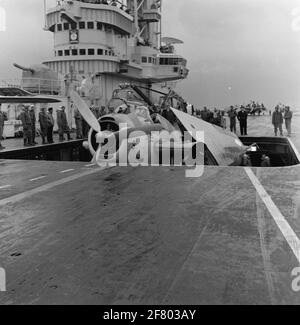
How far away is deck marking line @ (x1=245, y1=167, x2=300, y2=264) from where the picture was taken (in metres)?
4.57

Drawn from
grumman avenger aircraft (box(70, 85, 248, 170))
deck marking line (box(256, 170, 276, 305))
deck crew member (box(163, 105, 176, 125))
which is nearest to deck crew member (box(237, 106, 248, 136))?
deck crew member (box(163, 105, 176, 125))

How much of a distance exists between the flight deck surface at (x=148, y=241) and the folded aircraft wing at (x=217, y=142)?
4683mm

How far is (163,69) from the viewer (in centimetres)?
5409

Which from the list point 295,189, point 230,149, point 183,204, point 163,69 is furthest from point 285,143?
point 163,69

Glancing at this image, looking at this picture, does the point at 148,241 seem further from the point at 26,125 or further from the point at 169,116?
the point at 169,116

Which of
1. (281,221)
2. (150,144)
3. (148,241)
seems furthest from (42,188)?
(150,144)

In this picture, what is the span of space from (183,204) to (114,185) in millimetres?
2301

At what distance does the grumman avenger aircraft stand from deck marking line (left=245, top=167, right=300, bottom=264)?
4446 millimetres

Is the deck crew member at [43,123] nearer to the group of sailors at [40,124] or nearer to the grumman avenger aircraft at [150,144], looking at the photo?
the group of sailors at [40,124]

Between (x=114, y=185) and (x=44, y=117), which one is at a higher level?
(x=44, y=117)

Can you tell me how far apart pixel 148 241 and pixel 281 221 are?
205cm

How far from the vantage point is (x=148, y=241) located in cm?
473

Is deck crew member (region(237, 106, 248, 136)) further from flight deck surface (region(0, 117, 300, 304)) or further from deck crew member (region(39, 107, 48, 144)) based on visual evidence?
flight deck surface (region(0, 117, 300, 304))
